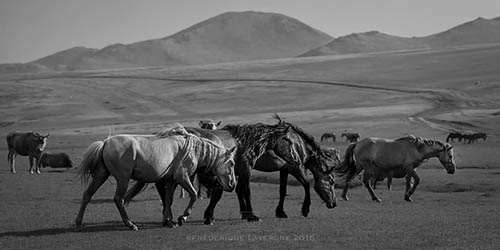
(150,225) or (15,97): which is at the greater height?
(150,225)

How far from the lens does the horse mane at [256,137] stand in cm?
1366

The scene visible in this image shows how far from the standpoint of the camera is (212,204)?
13.1 meters

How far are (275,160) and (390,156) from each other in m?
7.25

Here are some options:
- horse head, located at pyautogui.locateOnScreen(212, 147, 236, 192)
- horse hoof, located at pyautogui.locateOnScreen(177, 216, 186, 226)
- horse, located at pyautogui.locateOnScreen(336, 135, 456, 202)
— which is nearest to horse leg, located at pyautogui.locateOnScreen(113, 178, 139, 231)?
horse hoof, located at pyautogui.locateOnScreen(177, 216, 186, 226)

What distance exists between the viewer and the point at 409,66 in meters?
120

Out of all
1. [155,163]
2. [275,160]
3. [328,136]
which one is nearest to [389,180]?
[275,160]

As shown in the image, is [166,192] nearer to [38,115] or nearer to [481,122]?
[481,122]

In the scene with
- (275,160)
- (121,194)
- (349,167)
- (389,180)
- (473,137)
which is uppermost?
(275,160)

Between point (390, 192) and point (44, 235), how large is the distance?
13539 millimetres

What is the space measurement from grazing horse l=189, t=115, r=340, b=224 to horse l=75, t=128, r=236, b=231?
48 centimetres

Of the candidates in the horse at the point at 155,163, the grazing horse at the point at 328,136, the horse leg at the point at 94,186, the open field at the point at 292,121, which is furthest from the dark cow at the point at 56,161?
the grazing horse at the point at 328,136

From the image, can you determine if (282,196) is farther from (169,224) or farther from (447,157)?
(447,157)

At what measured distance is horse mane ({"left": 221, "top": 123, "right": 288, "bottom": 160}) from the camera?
13.7 m

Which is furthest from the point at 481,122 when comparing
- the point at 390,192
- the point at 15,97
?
the point at 15,97
